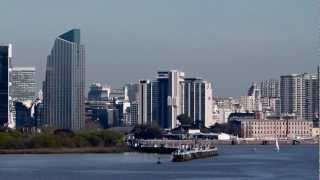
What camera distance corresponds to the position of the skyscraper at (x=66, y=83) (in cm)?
16062

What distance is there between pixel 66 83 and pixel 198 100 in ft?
84.8

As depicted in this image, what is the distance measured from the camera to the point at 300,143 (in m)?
161

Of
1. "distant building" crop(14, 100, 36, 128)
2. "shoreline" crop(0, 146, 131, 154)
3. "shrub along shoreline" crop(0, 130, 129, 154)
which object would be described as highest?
"distant building" crop(14, 100, 36, 128)

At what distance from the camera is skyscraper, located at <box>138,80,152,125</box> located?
183 m

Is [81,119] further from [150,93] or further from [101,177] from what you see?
[101,177]

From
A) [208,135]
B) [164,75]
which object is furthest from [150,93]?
[208,135]

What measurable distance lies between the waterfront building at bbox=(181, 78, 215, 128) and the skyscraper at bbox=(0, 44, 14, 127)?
48.9 m

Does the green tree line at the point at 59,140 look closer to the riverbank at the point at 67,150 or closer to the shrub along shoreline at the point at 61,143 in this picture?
the shrub along shoreline at the point at 61,143

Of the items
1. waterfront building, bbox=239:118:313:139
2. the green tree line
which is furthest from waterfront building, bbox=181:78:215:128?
the green tree line

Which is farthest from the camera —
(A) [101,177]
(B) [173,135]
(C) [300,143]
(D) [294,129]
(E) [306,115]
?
(E) [306,115]

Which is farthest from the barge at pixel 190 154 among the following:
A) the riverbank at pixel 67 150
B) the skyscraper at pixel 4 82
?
the skyscraper at pixel 4 82

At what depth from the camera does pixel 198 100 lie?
179875 millimetres

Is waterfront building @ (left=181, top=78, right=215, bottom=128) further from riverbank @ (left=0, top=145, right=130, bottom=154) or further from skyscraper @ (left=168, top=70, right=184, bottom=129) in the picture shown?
riverbank @ (left=0, top=145, right=130, bottom=154)

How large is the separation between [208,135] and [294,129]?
24.3 meters
